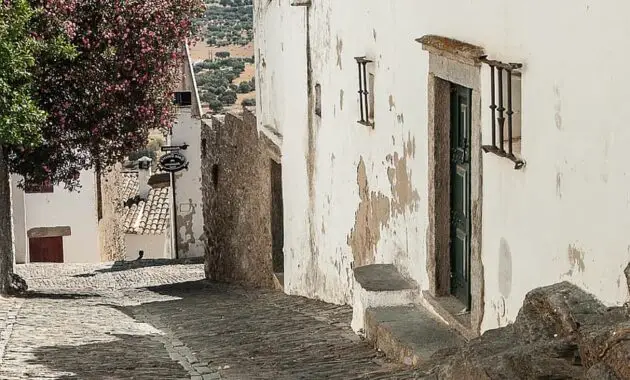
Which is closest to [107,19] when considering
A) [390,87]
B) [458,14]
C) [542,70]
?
[390,87]

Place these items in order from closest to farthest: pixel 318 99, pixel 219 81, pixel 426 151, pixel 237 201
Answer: pixel 426 151 → pixel 318 99 → pixel 237 201 → pixel 219 81

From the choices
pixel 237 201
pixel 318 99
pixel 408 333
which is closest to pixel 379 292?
pixel 408 333

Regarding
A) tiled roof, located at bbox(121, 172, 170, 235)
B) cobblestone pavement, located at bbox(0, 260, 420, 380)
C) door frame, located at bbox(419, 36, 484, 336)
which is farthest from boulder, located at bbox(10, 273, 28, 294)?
tiled roof, located at bbox(121, 172, 170, 235)

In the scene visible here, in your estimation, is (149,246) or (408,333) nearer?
(408,333)

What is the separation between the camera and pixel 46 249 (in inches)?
1204

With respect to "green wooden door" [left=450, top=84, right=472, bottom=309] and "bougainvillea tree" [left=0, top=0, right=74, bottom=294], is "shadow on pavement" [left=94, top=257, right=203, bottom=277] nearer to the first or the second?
"bougainvillea tree" [left=0, top=0, right=74, bottom=294]

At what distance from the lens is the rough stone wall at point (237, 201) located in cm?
1614

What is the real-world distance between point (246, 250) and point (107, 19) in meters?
4.10

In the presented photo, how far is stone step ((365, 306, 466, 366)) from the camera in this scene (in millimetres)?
7312

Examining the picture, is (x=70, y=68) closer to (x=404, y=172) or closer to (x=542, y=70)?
(x=404, y=172)

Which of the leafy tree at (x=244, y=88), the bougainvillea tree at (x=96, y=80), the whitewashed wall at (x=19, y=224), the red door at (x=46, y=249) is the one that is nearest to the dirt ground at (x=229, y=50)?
the leafy tree at (x=244, y=88)

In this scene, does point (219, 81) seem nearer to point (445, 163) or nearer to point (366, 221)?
point (366, 221)

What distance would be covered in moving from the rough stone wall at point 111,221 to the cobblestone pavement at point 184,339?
1601 centimetres

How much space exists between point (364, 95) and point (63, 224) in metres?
21.7
